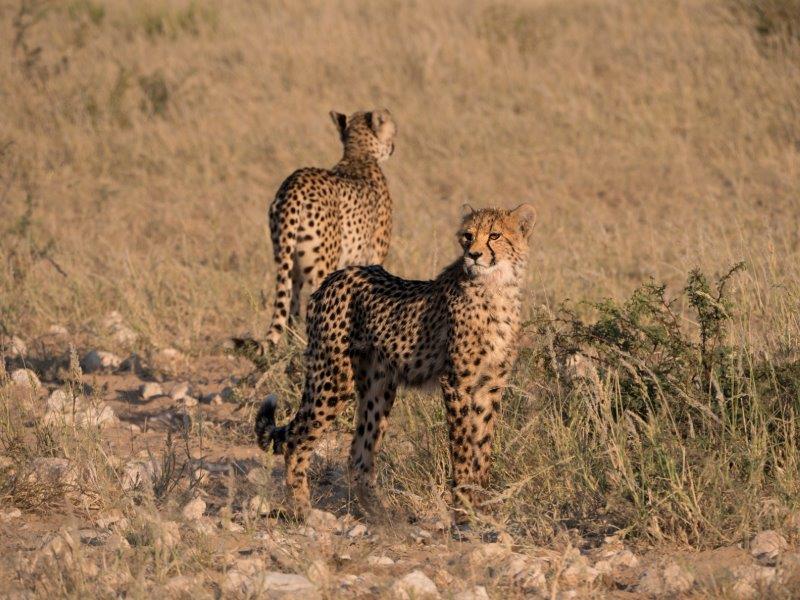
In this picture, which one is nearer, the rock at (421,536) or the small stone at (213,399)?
the rock at (421,536)

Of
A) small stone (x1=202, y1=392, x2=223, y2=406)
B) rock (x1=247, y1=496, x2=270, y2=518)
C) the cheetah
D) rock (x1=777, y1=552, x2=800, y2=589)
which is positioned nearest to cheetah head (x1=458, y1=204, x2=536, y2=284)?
rock (x1=247, y1=496, x2=270, y2=518)

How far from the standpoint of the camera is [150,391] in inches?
246

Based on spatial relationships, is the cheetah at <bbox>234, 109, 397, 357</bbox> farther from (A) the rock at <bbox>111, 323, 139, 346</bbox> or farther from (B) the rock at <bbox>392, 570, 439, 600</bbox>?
(B) the rock at <bbox>392, 570, 439, 600</bbox>

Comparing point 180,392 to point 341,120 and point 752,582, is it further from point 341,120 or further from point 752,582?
point 752,582

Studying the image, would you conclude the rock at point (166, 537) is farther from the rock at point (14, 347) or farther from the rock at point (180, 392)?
the rock at point (14, 347)

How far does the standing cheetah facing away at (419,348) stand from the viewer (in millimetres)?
4504

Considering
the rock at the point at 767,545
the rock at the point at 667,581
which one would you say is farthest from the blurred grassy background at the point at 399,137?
the rock at the point at 667,581

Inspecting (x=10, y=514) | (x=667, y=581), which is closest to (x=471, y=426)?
(x=667, y=581)

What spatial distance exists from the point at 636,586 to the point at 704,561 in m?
0.29

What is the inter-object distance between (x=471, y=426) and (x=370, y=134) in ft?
11.6

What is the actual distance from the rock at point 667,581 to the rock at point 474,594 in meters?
0.48

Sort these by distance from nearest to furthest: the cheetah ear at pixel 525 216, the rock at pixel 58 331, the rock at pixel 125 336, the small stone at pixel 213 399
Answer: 1. the cheetah ear at pixel 525 216
2. the small stone at pixel 213 399
3. the rock at pixel 125 336
4. the rock at pixel 58 331

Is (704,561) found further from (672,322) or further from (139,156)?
(139,156)

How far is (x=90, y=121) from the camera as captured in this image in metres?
11.2
